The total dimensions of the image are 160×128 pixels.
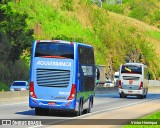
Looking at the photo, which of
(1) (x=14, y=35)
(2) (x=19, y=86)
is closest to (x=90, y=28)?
(1) (x=14, y=35)

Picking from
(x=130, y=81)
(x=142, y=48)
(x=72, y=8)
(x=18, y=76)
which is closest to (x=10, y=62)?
(x=18, y=76)

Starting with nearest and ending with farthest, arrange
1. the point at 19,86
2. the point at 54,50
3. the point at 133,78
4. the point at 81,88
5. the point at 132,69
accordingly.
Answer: the point at 54,50
the point at 81,88
the point at 133,78
the point at 132,69
the point at 19,86

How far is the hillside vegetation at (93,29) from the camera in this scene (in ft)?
374

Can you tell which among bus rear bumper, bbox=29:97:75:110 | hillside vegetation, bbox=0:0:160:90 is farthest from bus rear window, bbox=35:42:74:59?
hillside vegetation, bbox=0:0:160:90

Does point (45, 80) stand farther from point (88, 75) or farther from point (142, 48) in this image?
point (142, 48)

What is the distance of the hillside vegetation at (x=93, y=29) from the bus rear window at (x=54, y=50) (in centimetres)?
7433

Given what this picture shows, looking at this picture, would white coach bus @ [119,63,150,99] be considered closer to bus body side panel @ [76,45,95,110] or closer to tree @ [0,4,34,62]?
tree @ [0,4,34,62]

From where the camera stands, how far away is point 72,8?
128 m

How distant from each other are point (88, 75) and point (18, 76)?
53631 millimetres

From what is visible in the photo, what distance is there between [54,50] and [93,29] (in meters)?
99.9

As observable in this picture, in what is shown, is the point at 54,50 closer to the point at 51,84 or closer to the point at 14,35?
the point at 51,84

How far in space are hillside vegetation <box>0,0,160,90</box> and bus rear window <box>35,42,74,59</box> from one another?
7433cm

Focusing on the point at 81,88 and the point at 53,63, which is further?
the point at 81,88

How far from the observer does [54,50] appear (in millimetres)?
27375
